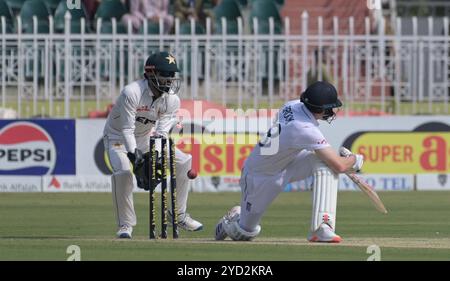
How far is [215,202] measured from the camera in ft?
58.7

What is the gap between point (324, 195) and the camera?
1121 centimetres

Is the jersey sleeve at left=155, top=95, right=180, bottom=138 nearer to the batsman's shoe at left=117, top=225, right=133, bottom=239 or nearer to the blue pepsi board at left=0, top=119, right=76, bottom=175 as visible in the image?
the batsman's shoe at left=117, top=225, right=133, bottom=239

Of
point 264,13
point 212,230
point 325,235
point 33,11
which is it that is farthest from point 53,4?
point 325,235

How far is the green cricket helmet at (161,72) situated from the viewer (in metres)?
12.4

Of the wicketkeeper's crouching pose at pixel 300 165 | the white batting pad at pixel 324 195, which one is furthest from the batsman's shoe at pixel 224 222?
the white batting pad at pixel 324 195

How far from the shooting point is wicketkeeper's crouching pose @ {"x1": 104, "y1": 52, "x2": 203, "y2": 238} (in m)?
12.4

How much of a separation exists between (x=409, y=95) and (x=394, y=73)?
1.54 ft

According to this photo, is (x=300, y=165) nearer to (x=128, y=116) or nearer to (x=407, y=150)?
(x=128, y=116)

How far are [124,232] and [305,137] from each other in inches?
83.4

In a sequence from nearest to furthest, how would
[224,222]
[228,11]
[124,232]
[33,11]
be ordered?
[224,222] < [124,232] < [33,11] < [228,11]

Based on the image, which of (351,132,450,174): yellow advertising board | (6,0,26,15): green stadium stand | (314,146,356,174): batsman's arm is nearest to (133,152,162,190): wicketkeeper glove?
(314,146,356,174): batsman's arm

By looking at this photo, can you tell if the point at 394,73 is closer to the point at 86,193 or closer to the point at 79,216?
the point at 86,193

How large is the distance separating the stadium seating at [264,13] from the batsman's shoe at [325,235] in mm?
14435
